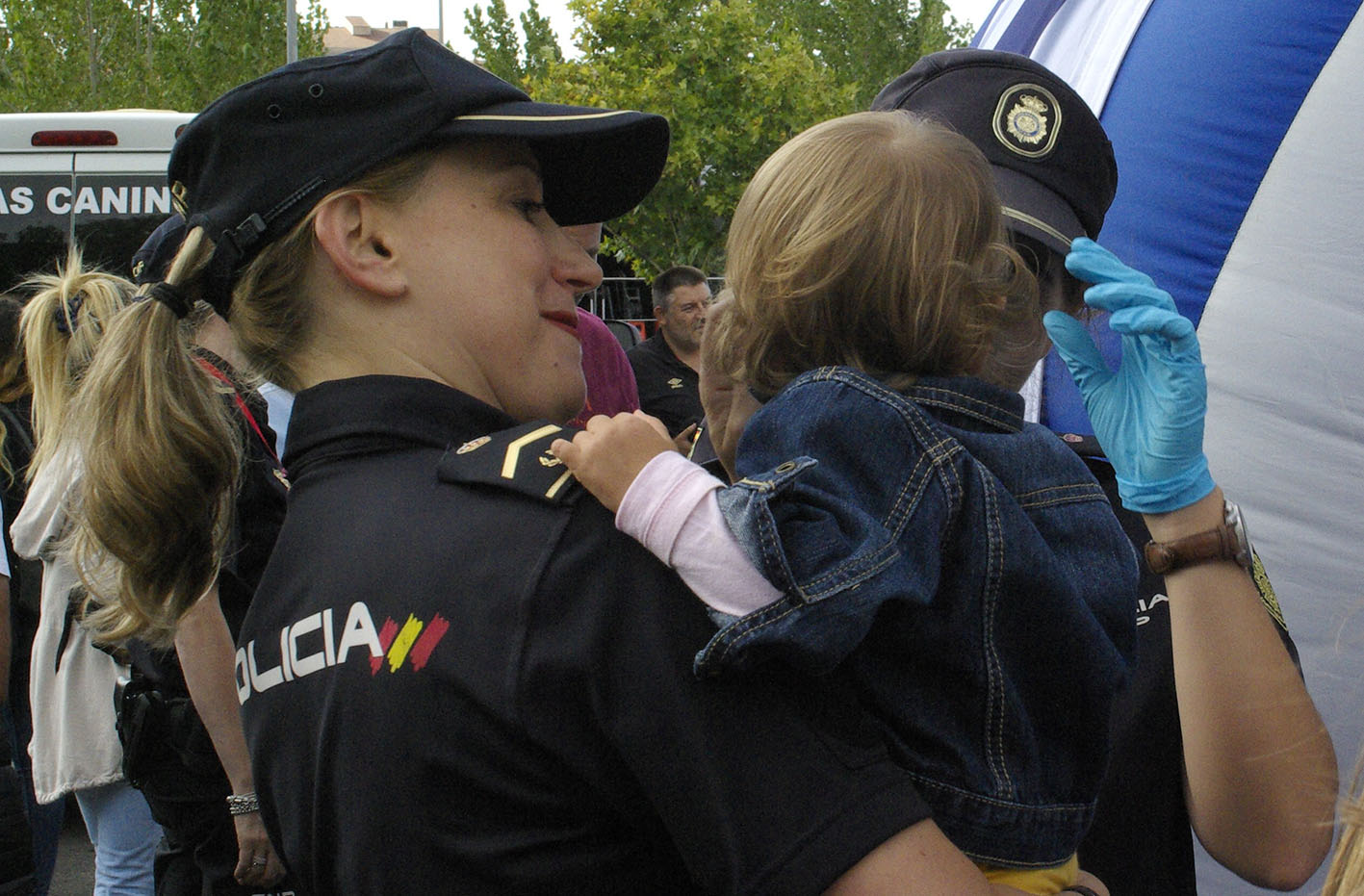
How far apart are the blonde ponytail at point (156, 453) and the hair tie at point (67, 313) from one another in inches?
68.9

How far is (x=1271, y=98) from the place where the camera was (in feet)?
9.23

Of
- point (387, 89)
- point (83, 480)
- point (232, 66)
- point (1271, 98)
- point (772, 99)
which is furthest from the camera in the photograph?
point (772, 99)

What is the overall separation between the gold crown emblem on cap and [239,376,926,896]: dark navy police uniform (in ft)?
3.87

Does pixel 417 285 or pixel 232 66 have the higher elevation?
pixel 417 285

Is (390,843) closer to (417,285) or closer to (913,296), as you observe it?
(417,285)

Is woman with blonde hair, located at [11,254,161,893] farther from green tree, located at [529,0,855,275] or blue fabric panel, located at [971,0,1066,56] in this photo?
green tree, located at [529,0,855,275]

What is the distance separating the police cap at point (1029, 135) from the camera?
202 cm

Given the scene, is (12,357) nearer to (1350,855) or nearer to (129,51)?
(1350,855)

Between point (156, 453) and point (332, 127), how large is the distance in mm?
537

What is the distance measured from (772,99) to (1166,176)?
23.0m

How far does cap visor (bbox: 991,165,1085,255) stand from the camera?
6.34 feet

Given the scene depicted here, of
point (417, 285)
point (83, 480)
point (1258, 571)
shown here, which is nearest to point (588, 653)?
point (417, 285)

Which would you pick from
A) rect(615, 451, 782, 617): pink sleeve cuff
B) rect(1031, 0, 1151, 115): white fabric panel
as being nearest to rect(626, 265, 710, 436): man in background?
rect(1031, 0, 1151, 115): white fabric panel

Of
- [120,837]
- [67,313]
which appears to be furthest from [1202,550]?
[120,837]
